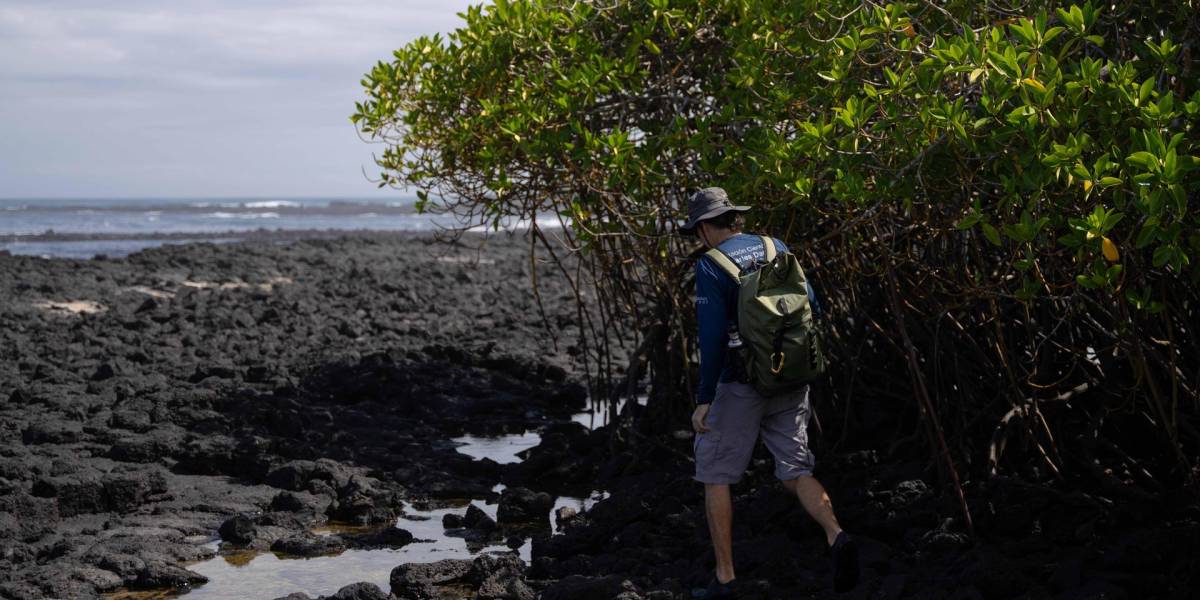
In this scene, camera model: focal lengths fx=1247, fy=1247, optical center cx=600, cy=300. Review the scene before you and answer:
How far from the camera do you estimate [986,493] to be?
221 inches

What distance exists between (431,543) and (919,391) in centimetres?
255

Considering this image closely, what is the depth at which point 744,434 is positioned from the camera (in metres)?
4.80

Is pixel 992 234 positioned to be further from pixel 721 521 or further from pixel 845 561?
pixel 721 521

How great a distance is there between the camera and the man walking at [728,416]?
15.4ft

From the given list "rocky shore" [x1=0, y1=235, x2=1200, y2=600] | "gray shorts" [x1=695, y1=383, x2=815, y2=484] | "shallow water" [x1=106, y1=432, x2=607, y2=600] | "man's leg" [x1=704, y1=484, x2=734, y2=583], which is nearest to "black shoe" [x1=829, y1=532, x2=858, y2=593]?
"rocky shore" [x1=0, y1=235, x2=1200, y2=600]

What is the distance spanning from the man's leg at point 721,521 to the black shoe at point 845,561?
0.41 m

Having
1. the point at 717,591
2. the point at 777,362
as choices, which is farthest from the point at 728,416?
the point at 717,591

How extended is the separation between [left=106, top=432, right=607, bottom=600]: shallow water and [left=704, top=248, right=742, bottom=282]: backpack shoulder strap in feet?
6.94

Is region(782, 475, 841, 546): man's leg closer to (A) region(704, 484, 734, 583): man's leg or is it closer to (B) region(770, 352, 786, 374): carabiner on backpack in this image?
(A) region(704, 484, 734, 583): man's leg

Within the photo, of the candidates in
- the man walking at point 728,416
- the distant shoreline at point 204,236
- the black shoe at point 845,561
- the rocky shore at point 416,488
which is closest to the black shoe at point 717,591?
the man walking at point 728,416

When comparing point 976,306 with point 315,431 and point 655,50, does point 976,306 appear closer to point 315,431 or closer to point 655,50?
point 655,50

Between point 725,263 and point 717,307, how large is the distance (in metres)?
0.17

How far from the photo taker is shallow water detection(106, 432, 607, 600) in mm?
5508

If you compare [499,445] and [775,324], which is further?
[499,445]
